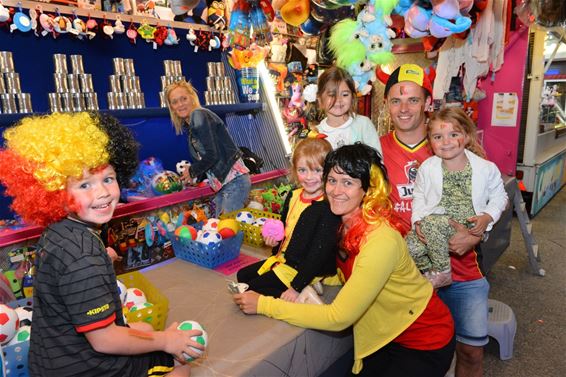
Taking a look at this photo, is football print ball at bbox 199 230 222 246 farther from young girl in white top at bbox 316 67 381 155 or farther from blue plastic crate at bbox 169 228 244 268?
young girl in white top at bbox 316 67 381 155

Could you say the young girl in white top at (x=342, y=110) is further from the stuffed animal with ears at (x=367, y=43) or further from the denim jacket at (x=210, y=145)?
the denim jacket at (x=210, y=145)

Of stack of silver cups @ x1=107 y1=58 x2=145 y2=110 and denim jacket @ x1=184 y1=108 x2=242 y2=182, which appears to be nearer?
denim jacket @ x1=184 y1=108 x2=242 y2=182

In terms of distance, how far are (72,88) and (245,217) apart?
65.4 inches

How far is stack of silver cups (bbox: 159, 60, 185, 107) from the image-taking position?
367 cm

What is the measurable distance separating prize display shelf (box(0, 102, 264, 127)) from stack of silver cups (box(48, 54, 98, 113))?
0.17 metres

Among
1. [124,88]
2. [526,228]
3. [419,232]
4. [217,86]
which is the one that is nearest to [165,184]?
[124,88]

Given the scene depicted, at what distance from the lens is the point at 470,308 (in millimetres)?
2004

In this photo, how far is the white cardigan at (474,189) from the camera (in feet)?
6.64

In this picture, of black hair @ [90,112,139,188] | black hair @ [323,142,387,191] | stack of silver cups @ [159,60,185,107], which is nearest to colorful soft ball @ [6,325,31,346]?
black hair @ [90,112,139,188]

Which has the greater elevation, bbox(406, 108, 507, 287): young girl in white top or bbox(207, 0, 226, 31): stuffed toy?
bbox(207, 0, 226, 31): stuffed toy

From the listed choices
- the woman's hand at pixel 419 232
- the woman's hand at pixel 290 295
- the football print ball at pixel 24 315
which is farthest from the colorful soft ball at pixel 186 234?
the woman's hand at pixel 419 232

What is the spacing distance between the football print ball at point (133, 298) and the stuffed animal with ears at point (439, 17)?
83.5 inches

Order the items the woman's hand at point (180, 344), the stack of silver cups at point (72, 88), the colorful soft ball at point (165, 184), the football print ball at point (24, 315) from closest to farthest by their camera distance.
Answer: the woman's hand at point (180, 344) < the football print ball at point (24, 315) < the stack of silver cups at point (72, 88) < the colorful soft ball at point (165, 184)

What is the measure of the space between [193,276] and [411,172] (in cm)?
123
